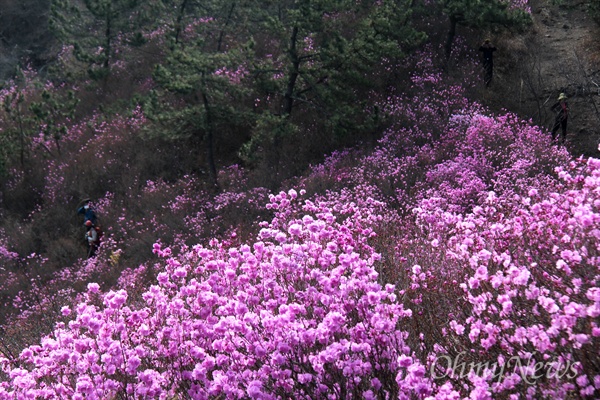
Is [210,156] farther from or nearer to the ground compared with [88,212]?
farther from the ground

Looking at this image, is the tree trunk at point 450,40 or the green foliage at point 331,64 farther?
the tree trunk at point 450,40

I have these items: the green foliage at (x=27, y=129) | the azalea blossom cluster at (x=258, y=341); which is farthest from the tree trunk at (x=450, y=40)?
the azalea blossom cluster at (x=258, y=341)

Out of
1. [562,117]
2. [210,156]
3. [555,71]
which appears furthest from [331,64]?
[555,71]

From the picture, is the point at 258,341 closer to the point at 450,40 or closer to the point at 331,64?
the point at 331,64

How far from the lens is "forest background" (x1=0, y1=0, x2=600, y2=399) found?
11.1 ft

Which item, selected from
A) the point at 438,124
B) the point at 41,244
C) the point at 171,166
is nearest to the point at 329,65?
the point at 438,124

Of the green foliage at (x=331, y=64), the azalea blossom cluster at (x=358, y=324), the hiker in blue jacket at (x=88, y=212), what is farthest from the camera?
the hiker in blue jacket at (x=88, y=212)

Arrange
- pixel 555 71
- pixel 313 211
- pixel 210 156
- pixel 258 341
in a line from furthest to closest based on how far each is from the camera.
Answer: pixel 555 71
pixel 210 156
pixel 313 211
pixel 258 341

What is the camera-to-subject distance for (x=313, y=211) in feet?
22.1

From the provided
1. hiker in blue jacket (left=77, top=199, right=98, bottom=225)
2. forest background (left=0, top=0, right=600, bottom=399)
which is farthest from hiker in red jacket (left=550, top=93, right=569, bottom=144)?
hiker in blue jacket (left=77, top=199, right=98, bottom=225)

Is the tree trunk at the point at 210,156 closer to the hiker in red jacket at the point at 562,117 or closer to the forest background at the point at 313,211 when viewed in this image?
the forest background at the point at 313,211

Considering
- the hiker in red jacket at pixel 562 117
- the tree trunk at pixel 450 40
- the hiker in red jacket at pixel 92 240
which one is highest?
the tree trunk at pixel 450 40

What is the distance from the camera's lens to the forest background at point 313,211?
339cm

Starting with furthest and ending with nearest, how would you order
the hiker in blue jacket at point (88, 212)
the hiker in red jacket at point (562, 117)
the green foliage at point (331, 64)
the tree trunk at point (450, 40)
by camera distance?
the tree trunk at point (450, 40), the hiker in blue jacket at point (88, 212), the green foliage at point (331, 64), the hiker in red jacket at point (562, 117)
